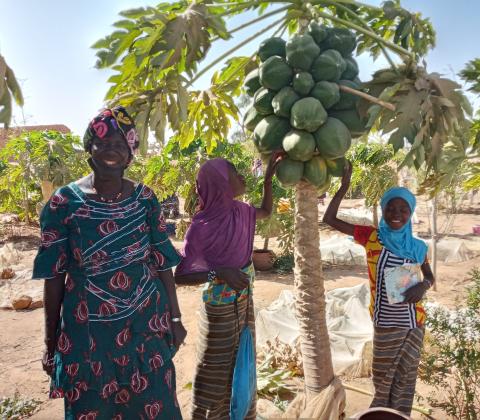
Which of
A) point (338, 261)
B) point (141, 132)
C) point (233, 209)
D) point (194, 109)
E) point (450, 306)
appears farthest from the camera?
point (338, 261)

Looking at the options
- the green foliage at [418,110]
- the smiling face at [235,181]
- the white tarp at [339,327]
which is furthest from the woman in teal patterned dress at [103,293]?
the white tarp at [339,327]

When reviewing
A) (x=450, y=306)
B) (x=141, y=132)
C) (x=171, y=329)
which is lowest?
(x=450, y=306)

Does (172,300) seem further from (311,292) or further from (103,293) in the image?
(311,292)

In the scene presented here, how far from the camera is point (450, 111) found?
1.99 metres

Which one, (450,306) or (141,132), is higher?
(141,132)

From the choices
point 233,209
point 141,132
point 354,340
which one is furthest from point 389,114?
point 354,340

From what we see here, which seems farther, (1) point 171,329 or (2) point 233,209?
(2) point 233,209

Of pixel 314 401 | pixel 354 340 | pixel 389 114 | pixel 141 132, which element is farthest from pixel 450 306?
pixel 141 132

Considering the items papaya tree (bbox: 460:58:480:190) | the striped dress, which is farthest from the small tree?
the striped dress

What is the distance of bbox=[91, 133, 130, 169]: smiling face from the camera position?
1.95 m

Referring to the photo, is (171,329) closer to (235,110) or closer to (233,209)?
(233,209)

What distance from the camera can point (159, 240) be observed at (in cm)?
217

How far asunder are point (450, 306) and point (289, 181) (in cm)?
521

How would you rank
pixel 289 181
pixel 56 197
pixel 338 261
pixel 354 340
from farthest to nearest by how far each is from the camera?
1. pixel 338 261
2. pixel 354 340
3. pixel 289 181
4. pixel 56 197
